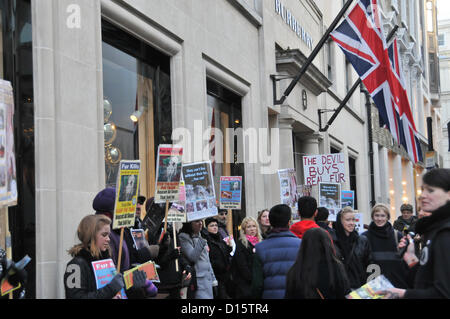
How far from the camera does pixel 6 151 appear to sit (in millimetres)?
5090

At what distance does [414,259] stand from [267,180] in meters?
11.3

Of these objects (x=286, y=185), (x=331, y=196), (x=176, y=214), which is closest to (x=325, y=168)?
(x=331, y=196)

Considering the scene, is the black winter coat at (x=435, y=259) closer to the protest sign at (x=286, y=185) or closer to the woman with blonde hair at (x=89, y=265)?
the woman with blonde hair at (x=89, y=265)

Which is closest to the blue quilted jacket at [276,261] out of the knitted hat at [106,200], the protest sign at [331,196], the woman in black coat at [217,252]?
the knitted hat at [106,200]

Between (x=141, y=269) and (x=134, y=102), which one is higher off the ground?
(x=134, y=102)

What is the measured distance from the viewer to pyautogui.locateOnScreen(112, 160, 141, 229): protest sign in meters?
6.04

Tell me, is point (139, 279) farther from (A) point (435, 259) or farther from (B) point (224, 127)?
(B) point (224, 127)

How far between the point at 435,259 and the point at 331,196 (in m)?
9.15

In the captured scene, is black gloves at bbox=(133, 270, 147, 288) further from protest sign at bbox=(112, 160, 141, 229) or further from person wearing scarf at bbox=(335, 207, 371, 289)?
person wearing scarf at bbox=(335, 207, 371, 289)

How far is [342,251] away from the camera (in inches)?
329

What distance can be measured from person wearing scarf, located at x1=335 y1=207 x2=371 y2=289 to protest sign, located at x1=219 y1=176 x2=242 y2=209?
313 centimetres

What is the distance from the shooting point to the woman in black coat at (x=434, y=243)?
3850 millimetres

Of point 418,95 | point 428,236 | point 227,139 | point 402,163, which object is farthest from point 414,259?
point 418,95
